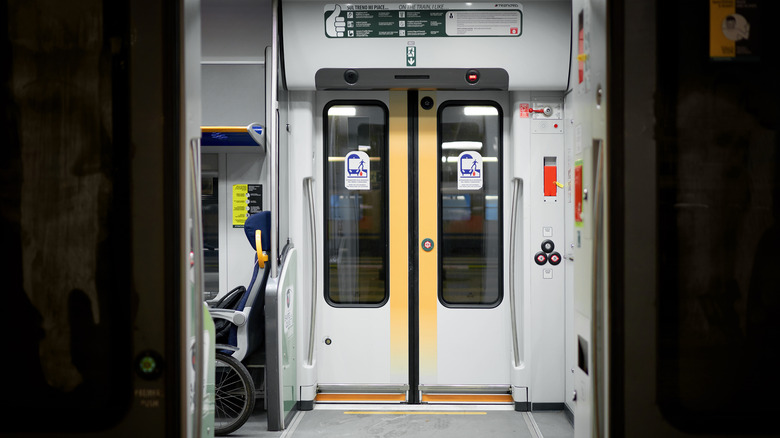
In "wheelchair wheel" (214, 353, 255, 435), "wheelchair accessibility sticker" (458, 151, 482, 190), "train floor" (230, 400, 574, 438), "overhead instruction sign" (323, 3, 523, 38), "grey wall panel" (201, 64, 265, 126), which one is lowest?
"train floor" (230, 400, 574, 438)

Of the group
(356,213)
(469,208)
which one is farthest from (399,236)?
(469,208)

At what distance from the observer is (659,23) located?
5.73 feet

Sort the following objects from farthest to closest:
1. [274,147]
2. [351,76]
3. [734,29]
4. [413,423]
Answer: [351,76], [413,423], [274,147], [734,29]

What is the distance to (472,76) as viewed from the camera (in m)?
4.41

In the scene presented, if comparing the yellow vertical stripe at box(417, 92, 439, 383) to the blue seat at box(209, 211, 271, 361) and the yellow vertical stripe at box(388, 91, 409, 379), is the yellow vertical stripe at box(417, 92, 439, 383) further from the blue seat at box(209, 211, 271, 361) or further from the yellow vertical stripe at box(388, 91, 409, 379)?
the blue seat at box(209, 211, 271, 361)

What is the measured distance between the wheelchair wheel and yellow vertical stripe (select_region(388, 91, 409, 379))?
1286 mm


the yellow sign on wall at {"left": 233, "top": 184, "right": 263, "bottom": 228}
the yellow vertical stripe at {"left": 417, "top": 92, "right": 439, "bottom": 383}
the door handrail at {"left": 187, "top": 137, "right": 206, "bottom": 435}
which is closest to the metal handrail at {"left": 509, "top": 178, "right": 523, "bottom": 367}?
the yellow vertical stripe at {"left": 417, "top": 92, "right": 439, "bottom": 383}

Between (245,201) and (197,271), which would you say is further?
(245,201)

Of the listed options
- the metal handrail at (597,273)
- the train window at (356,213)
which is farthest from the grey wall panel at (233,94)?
the metal handrail at (597,273)

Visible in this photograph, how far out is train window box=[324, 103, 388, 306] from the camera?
188 inches

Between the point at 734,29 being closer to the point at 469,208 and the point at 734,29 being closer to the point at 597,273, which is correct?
the point at 597,273

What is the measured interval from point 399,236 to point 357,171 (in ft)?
2.21

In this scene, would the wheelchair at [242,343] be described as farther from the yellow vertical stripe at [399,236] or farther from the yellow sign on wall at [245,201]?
the yellow vertical stripe at [399,236]

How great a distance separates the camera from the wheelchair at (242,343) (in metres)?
3.99
